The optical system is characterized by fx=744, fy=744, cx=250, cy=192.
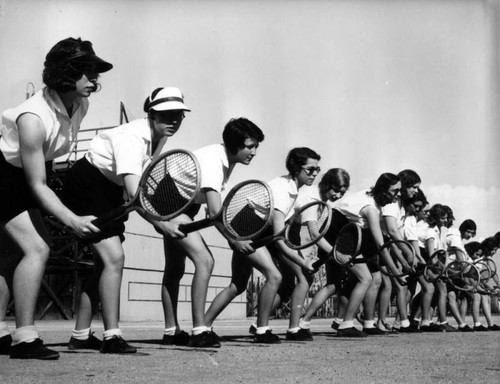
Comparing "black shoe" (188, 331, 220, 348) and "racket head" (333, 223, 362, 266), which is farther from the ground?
"racket head" (333, 223, 362, 266)

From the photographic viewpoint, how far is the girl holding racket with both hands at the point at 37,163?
153 inches

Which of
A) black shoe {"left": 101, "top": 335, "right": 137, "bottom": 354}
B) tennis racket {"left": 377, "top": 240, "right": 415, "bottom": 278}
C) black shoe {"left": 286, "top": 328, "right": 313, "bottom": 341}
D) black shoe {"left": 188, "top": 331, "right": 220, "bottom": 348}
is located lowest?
black shoe {"left": 286, "top": 328, "right": 313, "bottom": 341}

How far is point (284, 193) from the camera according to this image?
625cm

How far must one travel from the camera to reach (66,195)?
189 inches

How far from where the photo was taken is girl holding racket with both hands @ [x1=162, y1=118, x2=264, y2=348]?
5152 mm

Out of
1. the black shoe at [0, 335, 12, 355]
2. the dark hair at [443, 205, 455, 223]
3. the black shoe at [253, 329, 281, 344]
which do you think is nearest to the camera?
the black shoe at [0, 335, 12, 355]

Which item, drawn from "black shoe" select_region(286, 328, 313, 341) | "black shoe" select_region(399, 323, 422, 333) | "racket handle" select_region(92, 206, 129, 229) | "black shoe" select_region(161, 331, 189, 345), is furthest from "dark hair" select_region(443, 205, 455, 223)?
"racket handle" select_region(92, 206, 129, 229)

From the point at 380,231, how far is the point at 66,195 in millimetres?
3726

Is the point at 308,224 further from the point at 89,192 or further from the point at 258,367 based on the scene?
the point at 258,367

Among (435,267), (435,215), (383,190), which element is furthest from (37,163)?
(435,215)

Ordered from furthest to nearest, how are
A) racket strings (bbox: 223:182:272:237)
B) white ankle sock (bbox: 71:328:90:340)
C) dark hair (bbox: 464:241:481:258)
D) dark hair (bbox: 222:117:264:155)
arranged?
1. dark hair (bbox: 464:241:481:258)
2. dark hair (bbox: 222:117:264:155)
3. white ankle sock (bbox: 71:328:90:340)
4. racket strings (bbox: 223:182:272:237)

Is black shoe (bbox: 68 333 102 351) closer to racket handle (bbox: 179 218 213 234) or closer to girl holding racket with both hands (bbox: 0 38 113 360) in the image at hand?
girl holding racket with both hands (bbox: 0 38 113 360)

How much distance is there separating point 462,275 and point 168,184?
22.3 ft

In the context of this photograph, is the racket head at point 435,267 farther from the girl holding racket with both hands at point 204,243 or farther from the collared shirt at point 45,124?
the collared shirt at point 45,124
